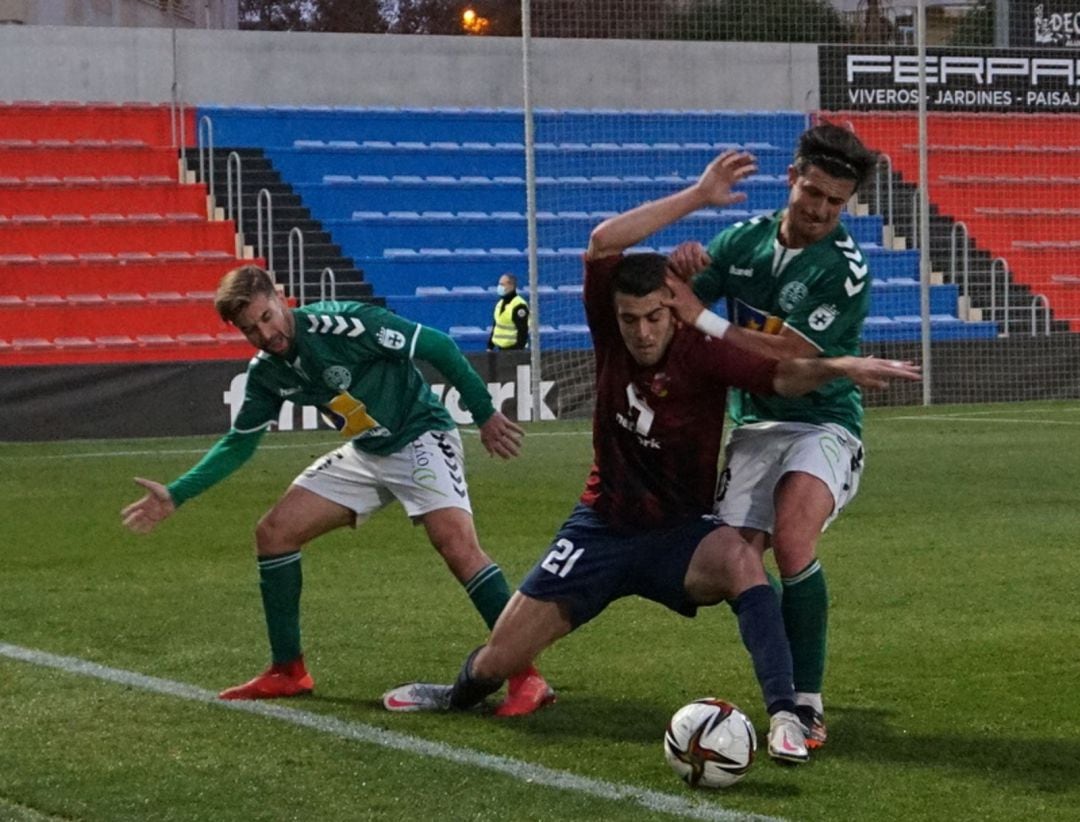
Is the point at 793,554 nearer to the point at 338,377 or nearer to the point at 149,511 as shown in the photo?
the point at 338,377

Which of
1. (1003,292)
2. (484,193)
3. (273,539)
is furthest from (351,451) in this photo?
(1003,292)

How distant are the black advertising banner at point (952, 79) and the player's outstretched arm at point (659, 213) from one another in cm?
2249

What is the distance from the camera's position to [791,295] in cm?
621

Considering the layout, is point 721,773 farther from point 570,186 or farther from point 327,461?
point 570,186

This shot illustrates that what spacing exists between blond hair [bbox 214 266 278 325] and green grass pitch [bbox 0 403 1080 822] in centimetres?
130

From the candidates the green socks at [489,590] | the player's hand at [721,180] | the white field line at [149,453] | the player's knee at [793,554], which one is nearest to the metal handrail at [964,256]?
the white field line at [149,453]

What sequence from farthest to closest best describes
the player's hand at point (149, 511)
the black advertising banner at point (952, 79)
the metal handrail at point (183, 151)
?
1. the black advertising banner at point (952, 79)
2. the metal handrail at point (183, 151)
3. the player's hand at point (149, 511)

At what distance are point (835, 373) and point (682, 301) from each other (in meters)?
0.50

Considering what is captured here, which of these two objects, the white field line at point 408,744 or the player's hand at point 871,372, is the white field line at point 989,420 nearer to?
the white field line at point 408,744

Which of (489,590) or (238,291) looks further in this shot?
(489,590)

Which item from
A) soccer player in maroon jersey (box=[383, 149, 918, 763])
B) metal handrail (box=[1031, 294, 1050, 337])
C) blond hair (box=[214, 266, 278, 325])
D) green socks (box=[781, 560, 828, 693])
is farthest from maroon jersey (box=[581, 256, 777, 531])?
metal handrail (box=[1031, 294, 1050, 337])

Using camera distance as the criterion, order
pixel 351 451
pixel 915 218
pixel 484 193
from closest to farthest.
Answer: pixel 351 451
pixel 915 218
pixel 484 193

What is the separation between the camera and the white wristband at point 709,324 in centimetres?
575

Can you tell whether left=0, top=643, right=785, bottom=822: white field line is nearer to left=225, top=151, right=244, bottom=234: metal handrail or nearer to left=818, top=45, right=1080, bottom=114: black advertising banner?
left=225, top=151, right=244, bottom=234: metal handrail
